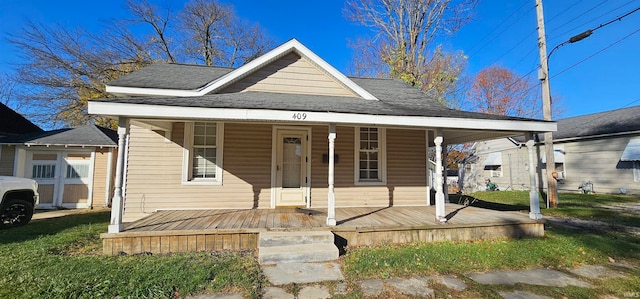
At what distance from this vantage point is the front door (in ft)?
23.2

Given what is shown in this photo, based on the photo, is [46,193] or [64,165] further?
[64,165]

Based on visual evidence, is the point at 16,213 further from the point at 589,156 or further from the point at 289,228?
the point at 589,156

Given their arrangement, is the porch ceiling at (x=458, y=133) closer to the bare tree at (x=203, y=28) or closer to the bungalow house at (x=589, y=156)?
the bungalow house at (x=589, y=156)

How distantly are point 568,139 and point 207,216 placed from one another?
18201 mm

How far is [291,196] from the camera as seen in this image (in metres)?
7.08

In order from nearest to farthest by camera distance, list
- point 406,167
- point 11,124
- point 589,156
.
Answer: point 406,167, point 11,124, point 589,156

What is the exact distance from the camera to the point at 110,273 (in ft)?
11.6

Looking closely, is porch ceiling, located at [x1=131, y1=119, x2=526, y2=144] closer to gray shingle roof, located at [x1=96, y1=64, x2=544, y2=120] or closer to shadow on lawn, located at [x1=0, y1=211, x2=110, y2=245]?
gray shingle roof, located at [x1=96, y1=64, x2=544, y2=120]

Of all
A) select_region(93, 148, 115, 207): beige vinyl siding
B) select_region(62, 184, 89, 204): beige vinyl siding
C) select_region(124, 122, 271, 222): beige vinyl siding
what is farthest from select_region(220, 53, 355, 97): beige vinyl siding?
select_region(62, 184, 89, 204): beige vinyl siding

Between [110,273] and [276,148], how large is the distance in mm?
4215

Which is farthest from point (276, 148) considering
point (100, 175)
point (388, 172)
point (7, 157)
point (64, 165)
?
point (7, 157)

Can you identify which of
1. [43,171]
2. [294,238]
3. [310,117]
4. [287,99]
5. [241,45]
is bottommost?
[294,238]

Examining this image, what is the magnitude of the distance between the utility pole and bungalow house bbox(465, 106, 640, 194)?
2868mm

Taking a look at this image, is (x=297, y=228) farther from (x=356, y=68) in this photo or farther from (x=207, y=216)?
(x=356, y=68)
